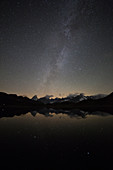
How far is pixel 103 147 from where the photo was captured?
12227mm

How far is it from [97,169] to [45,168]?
352cm

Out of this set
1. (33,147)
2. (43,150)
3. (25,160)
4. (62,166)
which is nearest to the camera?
(62,166)

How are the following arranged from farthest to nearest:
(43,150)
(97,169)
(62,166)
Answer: (43,150) → (62,166) → (97,169)

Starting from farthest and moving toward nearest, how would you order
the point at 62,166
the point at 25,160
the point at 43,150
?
the point at 43,150 → the point at 25,160 → the point at 62,166

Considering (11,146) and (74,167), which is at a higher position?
(11,146)

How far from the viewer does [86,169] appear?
7.94m

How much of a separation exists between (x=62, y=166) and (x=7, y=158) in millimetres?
4692

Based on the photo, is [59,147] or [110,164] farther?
[59,147]

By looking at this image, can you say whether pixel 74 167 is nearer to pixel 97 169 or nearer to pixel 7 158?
pixel 97 169

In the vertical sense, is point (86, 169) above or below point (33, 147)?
below

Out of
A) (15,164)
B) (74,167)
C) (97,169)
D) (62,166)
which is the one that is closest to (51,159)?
(62,166)

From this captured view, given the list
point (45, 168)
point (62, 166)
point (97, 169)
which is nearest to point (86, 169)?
point (97, 169)

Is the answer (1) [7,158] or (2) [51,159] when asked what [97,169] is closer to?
(2) [51,159]

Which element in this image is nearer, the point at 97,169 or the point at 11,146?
the point at 97,169
